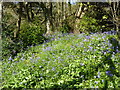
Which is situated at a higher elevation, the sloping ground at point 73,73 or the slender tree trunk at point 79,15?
the slender tree trunk at point 79,15

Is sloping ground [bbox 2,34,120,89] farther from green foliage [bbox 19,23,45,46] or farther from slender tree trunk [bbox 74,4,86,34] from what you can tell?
slender tree trunk [bbox 74,4,86,34]

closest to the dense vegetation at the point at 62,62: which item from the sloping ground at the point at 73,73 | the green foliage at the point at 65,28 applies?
the sloping ground at the point at 73,73

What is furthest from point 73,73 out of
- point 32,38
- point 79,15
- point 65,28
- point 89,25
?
point 79,15

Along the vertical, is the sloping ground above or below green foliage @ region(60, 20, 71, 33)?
below

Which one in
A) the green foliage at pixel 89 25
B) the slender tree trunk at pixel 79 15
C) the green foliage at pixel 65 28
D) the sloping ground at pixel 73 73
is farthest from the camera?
the slender tree trunk at pixel 79 15

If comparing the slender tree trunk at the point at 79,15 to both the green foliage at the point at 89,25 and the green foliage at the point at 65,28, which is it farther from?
the green foliage at the point at 89,25

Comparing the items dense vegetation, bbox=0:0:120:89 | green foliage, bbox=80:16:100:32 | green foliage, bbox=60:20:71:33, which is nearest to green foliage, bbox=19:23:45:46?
dense vegetation, bbox=0:0:120:89

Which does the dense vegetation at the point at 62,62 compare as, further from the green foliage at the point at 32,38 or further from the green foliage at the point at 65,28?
the green foliage at the point at 65,28

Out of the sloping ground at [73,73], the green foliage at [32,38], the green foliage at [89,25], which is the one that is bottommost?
the sloping ground at [73,73]

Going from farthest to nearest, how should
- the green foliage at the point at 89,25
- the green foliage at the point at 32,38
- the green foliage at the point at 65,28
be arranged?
the green foliage at the point at 65,28
the green foliage at the point at 89,25
the green foliage at the point at 32,38

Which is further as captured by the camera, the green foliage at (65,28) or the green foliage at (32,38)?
the green foliage at (65,28)

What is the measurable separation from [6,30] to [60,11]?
243 inches

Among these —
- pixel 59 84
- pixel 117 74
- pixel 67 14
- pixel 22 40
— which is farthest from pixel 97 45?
pixel 67 14

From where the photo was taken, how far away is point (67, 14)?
12203mm
